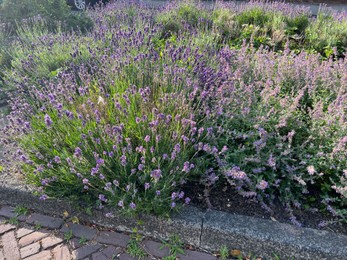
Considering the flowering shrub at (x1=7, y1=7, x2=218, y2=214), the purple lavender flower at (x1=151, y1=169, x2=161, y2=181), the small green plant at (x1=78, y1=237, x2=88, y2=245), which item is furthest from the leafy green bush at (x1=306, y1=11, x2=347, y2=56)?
the small green plant at (x1=78, y1=237, x2=88, y2=245)

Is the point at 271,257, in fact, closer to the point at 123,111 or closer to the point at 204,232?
the point at 204,232

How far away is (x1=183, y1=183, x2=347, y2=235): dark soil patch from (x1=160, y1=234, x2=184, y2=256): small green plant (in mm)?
300

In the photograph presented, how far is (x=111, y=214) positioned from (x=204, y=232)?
0.69m

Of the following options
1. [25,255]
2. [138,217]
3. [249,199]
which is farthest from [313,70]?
[25,255]

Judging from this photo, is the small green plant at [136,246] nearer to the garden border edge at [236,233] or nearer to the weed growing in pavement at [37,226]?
the garden border edge at [236,233]

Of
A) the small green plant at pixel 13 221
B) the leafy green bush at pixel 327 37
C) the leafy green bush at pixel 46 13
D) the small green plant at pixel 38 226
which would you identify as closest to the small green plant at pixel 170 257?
the small green plant at pixel 38 226

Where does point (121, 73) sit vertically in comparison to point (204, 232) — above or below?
above

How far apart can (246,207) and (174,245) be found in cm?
63

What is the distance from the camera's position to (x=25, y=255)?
2.27 m

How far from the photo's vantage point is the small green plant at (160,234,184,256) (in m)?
2.22

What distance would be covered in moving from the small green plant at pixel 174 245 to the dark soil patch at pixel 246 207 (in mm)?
300

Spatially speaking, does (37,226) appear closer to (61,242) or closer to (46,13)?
(61,242)

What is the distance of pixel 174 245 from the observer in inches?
88.7

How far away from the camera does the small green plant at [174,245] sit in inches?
87.5
